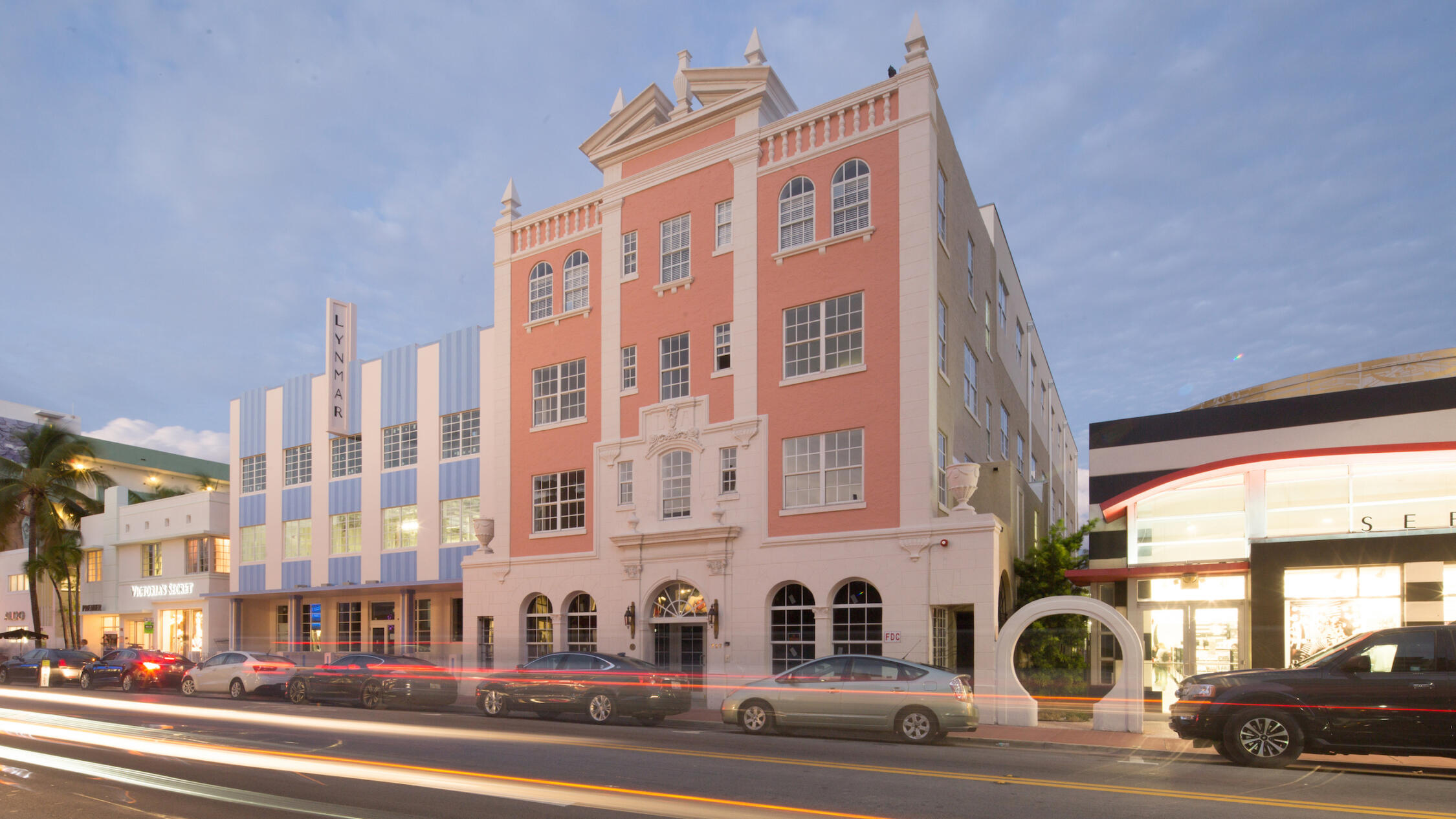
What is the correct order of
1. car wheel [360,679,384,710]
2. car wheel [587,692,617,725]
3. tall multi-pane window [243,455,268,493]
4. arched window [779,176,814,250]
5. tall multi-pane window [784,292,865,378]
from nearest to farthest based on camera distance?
car wheel [587,692,617,725] < car wheel [360,679,384,710] < tall multi-pane window [784,292,865,378] < arched window [779,176,814,250] < tall multi-pane window [243,455,268,493]

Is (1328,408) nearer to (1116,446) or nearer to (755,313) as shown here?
(1116,446)

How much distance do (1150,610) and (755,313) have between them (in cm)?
1148

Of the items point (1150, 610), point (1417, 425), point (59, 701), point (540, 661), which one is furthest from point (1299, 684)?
point (59, 701)

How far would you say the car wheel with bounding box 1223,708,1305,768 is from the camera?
43.0 feet

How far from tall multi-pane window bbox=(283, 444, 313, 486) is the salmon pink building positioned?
528cm

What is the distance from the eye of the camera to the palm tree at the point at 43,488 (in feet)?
154

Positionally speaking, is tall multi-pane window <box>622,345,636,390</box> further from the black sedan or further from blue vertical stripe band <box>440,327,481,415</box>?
the black sedan

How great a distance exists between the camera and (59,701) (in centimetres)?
2458

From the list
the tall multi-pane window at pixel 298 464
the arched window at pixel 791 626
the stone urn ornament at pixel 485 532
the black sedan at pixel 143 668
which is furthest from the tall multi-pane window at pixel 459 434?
the arched window at pixel 791 626

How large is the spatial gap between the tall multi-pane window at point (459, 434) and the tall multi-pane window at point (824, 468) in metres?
12.5

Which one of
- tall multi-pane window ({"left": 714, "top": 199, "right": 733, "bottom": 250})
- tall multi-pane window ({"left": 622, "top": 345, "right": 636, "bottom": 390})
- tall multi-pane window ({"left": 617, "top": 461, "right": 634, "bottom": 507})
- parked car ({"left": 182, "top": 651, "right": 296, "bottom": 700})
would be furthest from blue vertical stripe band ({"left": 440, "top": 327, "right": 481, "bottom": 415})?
tall multi-pane window ({"left": 714, "top": 199, "right": 733, "bottom": 250})

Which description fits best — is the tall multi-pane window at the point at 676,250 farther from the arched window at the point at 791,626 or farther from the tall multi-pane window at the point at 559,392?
the arched window at the point at 791,626

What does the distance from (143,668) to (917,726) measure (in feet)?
84.1

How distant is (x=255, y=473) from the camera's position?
4138 centimetres
